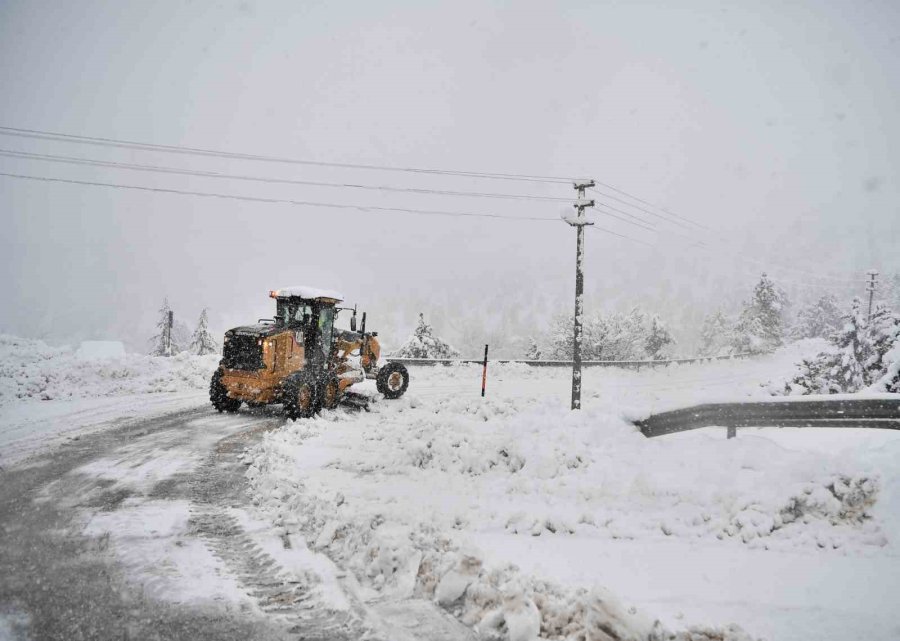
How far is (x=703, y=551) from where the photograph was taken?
4508 millimetres

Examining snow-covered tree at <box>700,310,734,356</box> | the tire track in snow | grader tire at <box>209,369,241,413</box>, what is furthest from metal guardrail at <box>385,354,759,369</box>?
snow-covered tree at <box>700,310,734,356</box>

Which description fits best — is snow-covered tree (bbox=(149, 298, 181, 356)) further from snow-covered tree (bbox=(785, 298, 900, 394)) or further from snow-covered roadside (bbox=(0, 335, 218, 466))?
snow-covered tree (bbox=(785, 298, 900, 394))

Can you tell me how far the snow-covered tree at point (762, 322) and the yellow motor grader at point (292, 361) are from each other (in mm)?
54523

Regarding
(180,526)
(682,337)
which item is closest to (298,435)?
(180,526)

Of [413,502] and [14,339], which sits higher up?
[14,339]

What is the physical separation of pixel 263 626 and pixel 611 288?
507 ft

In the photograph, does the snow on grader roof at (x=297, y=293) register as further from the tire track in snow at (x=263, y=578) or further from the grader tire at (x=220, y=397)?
the tire track in snow at (x=263, y=578)

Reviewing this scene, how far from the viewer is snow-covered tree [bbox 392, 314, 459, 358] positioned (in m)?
37.2

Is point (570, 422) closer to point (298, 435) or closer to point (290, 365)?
point (298, 435)

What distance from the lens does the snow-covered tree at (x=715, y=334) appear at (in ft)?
203

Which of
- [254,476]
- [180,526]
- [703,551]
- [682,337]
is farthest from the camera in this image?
[682,337]

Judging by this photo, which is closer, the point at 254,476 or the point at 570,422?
the point at 254,476

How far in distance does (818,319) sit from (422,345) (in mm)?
55471

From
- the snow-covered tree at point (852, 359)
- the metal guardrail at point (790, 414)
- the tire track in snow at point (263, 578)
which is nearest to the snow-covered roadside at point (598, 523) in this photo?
the metal guardrail at point (790, 414)
